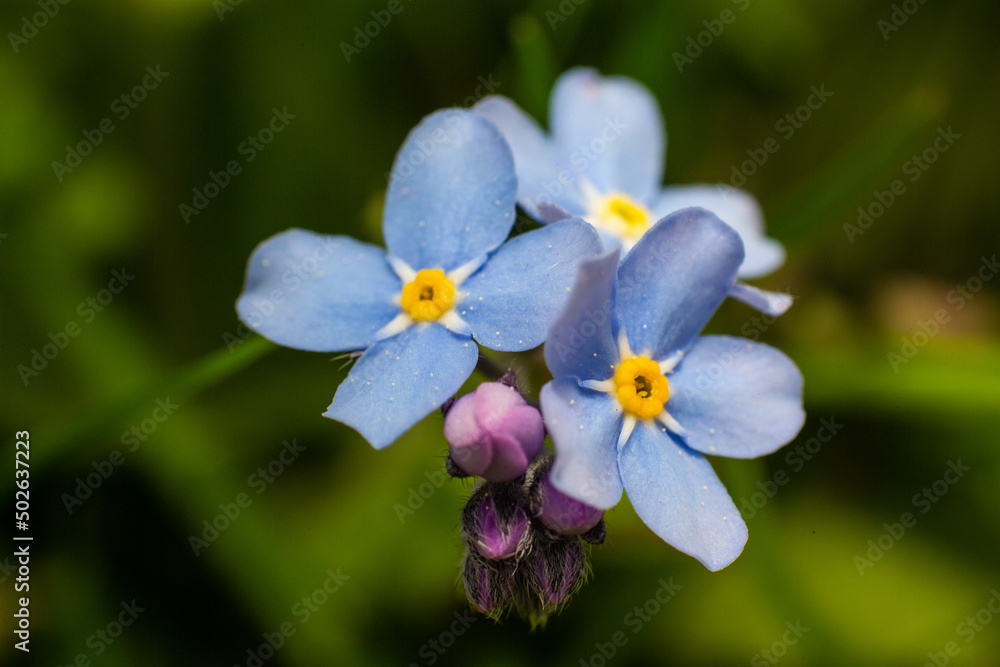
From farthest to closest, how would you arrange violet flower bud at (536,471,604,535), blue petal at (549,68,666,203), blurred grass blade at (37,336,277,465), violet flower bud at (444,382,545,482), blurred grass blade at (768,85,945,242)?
1. blurred grass blade at (768,85,945,242)
2. blue petal at (549,68,666,203)
3. blurred grass blade at (37,336,277,465)
4. violet flower bud at (536,471,604,535)
5. violet flower bud at (444,382,545,482)

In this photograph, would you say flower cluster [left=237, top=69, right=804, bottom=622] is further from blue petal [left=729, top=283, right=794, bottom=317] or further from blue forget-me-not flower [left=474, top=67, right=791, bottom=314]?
blue forget-me-not flower [left=474, top=67, right=791, bottom=314]

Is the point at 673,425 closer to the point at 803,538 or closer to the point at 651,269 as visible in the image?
the point at 651,269

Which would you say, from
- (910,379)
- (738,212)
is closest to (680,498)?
(738,212)

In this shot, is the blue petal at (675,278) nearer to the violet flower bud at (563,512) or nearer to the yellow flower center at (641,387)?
the yellow flower center at (641,387)

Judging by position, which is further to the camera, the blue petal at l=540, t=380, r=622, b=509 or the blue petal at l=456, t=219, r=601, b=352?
the blue petal at l=456, t=219, r=601, b=352

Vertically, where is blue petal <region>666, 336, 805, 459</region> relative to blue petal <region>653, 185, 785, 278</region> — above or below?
below

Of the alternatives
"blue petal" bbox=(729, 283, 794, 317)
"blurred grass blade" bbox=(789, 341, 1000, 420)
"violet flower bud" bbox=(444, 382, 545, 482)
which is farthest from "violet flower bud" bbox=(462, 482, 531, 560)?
"blurred grass blade" bbox=(789, 341, 1000, 420)

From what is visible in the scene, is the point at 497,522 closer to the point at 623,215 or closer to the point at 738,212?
the point at 623,215

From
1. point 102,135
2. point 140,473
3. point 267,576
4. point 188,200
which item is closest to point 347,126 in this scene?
point 188,200
